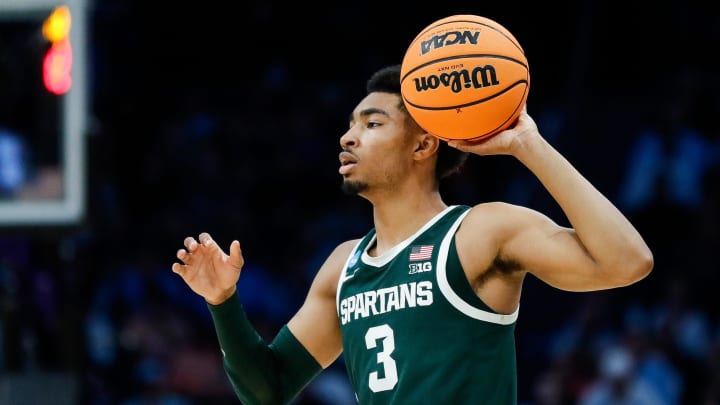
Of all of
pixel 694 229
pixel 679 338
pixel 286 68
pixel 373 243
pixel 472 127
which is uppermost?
pixel 286 68

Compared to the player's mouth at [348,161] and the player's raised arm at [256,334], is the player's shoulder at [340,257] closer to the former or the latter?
the player's raised arm at [256,334]

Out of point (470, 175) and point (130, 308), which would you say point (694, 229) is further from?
point (130, 308)

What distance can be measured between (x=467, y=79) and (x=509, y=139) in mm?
253

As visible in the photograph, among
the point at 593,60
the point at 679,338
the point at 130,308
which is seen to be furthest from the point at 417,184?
the point at 593,60

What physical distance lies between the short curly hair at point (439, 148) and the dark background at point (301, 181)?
3791 millimetres

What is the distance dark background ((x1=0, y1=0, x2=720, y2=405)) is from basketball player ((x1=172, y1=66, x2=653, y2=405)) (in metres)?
3.55

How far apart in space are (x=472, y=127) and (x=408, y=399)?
960 millimetres

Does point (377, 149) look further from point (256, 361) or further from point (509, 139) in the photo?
point (256, 361)

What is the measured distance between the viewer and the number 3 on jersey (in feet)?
14.0

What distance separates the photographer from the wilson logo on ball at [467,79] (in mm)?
4113

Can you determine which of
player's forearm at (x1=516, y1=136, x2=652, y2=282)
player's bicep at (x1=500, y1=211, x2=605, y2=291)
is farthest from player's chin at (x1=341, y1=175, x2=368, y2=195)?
player's forearm at (x1=516, y1=136, x2=652, y2=282)

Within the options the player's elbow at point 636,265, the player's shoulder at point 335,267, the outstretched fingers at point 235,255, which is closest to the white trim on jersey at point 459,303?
the player's elbow at point 636,265

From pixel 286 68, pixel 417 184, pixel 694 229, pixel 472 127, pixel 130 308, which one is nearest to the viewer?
pixel 472 127

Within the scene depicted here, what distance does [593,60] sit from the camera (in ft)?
40.5
